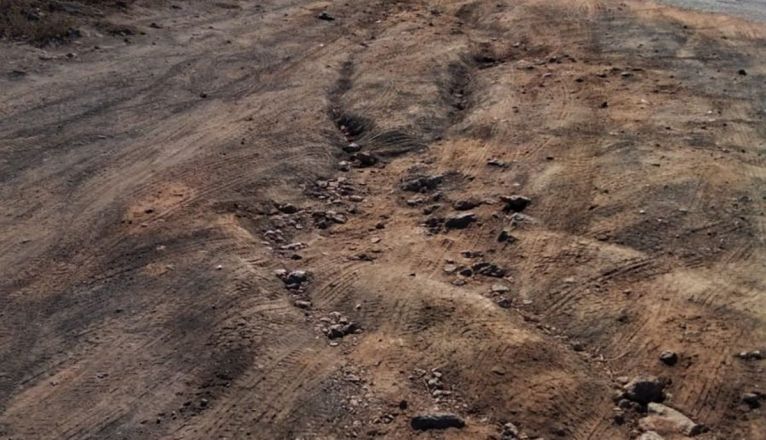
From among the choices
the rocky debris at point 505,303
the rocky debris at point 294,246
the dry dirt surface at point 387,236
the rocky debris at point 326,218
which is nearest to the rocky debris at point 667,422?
the dry dirt surface at point 387,236

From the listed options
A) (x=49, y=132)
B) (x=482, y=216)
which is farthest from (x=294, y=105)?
(x=482, y=216)

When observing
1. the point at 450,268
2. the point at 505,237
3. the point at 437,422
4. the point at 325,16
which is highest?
the point at 325,16

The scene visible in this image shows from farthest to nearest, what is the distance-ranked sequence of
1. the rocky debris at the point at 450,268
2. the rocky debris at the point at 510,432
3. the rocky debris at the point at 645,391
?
the rocky debris at the point at 450,268, the rocky debris at the point at 645,391, the rocky debris at the point at 510,432

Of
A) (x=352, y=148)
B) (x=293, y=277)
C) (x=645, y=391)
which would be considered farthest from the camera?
(x=352, y=148)

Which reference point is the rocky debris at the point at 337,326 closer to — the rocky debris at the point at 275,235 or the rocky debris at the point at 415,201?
the rocky debris at the point at 275,235

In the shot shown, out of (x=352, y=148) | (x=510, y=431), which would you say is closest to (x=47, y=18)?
(x=352, y=148)

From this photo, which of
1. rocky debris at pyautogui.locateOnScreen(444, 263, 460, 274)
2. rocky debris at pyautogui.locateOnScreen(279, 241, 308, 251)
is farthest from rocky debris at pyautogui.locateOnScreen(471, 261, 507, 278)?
rocky debris at pyautogui.locateOnScreen(279, 241, 308, 251)

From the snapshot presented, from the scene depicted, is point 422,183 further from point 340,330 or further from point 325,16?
point 325,16
